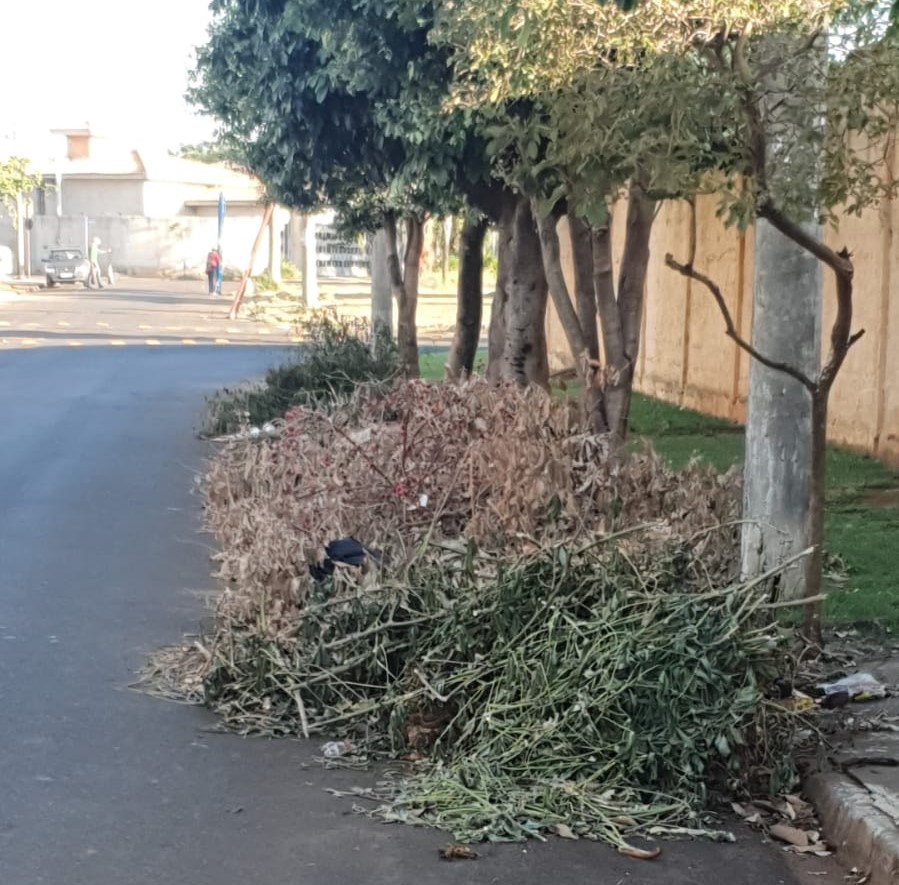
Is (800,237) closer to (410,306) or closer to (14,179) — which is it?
(410,306)

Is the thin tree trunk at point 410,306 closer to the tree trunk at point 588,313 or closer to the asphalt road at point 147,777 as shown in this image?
the tree trunk at point 588,313

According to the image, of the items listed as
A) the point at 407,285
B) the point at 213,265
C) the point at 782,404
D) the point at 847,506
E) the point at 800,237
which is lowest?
the point at 847,506

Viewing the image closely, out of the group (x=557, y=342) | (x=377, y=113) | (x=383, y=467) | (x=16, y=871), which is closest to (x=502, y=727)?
(x=16, y=871)

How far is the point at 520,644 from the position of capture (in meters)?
5.85

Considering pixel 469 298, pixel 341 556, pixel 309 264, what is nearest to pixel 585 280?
pixel 341 556

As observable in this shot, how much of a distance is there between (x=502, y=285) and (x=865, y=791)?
9.27 metres

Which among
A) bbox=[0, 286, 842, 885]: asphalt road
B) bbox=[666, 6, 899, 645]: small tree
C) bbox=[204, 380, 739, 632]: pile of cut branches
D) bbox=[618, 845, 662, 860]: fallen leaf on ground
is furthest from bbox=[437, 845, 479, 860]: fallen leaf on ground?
bbox=[666, 6, 899, 645]: small tree

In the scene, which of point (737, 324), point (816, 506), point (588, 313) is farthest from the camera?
point (737, 324)

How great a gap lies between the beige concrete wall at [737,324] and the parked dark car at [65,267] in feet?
116

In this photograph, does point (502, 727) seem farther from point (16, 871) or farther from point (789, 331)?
point (789, 331)

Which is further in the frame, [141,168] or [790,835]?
[141,168]

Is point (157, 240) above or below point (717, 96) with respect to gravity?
above

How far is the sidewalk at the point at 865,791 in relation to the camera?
4883 millimetres

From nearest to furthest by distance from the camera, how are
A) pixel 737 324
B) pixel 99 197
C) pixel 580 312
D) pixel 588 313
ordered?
pixel 588 313 → pixel 580 312 → pixel 737 324 → pixel 99 197
